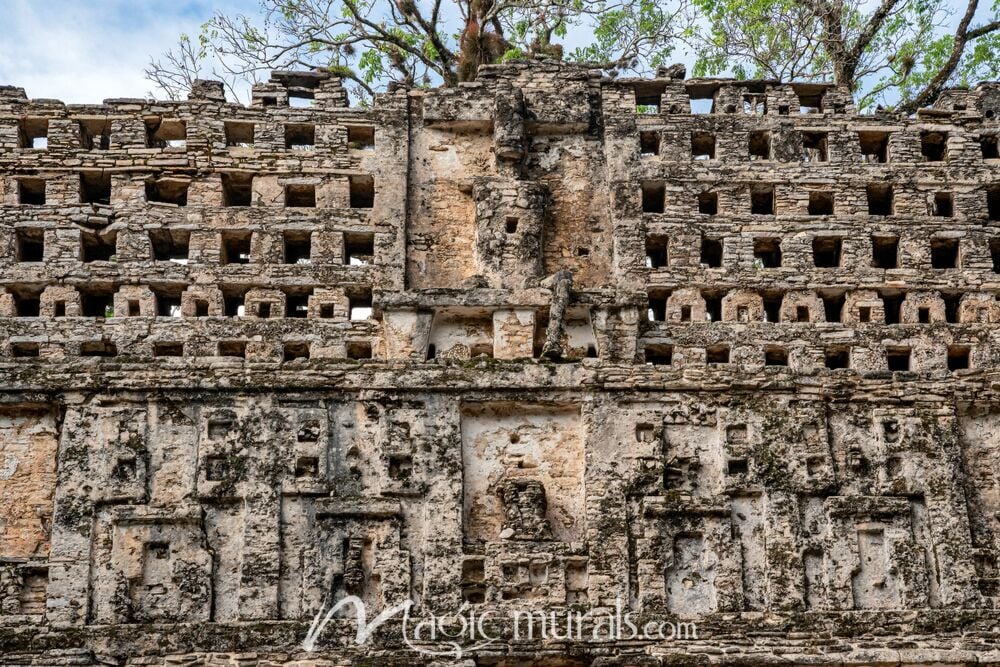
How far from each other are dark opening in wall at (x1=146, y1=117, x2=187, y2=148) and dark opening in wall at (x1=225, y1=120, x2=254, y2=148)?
2.01 ft

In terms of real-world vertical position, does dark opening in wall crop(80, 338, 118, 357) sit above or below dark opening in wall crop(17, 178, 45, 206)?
below

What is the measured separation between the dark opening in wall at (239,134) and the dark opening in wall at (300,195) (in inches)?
36.1

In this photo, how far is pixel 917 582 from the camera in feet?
58.7

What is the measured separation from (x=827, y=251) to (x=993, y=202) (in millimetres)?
2545

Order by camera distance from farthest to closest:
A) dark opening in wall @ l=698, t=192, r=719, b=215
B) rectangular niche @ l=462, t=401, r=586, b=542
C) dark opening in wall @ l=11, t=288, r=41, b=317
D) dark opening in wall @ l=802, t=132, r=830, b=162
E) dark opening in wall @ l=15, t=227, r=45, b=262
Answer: dark opening in wall @ l=802, t=132, r=830, b=162 → dark opening in wall @ l=698, t=192, r=719, b=215 → dark opening in wall @ l=15, t=227, r=45, b=262 → dark opening in wall @ l=11, t=288, r=41, b=317 → rectangular niche @ l=462, t=401, r=586, b=542

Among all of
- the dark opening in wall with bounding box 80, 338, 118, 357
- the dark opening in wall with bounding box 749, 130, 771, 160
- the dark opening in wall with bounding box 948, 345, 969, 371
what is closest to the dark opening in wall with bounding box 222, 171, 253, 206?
the dark opening in wall with bounding box 80, 338, 118, 357

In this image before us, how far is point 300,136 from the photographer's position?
2327cm

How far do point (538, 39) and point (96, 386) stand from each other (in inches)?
485

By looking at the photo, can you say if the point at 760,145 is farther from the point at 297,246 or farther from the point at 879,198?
the point at 297,246

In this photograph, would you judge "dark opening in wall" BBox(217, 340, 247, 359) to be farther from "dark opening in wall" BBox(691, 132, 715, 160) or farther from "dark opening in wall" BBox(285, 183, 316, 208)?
Answer: "dark opening in wall" BBox(691, 132, 715, 160)

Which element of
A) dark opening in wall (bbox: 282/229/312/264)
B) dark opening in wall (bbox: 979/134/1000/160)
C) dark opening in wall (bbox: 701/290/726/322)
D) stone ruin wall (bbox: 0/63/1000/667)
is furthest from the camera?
dark opening in wall (bbox: 979/134/1000/160)

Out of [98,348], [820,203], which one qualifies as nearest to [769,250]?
[820,203]

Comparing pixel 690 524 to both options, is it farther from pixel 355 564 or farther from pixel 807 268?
pixel 807 268

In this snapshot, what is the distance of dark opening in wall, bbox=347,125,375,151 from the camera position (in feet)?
76.0
